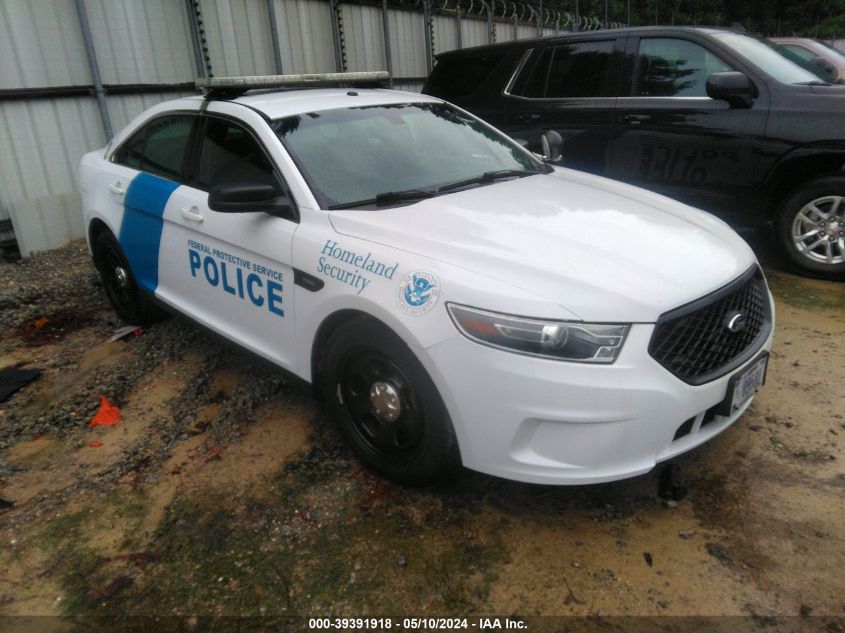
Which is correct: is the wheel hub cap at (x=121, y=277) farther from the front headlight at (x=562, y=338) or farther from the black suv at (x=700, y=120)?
the front headlight at (x=562, y=338)

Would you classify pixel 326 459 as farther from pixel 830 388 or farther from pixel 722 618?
pixel 830 388

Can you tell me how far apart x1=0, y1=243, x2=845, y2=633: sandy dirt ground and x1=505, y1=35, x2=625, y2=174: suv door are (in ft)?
9.22

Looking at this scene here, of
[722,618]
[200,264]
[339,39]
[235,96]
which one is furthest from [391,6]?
[722,618]

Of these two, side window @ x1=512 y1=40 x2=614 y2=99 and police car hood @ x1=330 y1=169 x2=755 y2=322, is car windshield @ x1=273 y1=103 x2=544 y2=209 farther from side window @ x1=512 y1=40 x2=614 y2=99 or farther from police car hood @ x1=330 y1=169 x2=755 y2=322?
side window @ x1=512 y1=40 x2=614 y2=99

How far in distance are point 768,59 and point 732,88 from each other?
2.12 feet

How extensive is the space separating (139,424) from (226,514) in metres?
1.08

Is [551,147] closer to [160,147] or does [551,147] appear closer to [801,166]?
[801,166]

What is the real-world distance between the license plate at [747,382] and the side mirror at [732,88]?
287cm

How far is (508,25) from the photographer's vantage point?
15.2 metres

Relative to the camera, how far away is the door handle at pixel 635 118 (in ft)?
17.7

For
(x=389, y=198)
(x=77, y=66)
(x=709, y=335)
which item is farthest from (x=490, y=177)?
(x=77, y=66)

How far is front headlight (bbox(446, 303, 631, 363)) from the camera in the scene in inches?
86.7

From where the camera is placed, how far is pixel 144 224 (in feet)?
13.1

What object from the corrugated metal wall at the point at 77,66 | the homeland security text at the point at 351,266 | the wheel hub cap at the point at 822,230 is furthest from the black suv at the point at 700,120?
the corrugated metal wall at the point at 77,66
